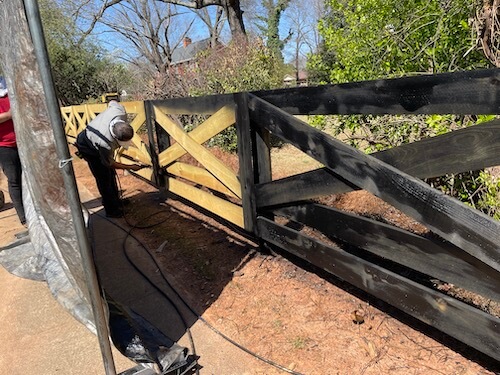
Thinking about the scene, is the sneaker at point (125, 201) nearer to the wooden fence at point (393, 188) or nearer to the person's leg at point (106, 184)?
the person's leg at point (106, 184)

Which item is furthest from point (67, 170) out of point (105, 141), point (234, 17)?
point (234, 17)

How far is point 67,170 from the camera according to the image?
64.1 inches

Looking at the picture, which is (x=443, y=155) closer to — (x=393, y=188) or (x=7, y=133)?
(x=393, y=188)

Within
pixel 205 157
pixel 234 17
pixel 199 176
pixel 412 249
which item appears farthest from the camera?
pixel 234 17

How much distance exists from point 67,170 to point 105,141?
2.84m

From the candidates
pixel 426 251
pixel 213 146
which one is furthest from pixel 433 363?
pixel 213 146

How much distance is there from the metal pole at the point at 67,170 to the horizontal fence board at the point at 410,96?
1512 mm

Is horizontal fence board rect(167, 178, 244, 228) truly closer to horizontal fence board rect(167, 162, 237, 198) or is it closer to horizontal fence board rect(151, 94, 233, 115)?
horizontal fence board rect(167, 162, 237, 198)

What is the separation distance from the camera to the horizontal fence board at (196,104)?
3.18 metres

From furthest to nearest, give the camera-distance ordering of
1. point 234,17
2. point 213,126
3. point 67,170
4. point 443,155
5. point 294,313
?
point 234,17 → point 213,126 → point 294,313 → point 443,155 → point 67,170

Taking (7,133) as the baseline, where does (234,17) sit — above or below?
above

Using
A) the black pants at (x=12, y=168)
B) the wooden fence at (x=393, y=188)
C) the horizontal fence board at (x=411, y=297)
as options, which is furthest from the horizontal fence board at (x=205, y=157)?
the black pants at (x=12, y=168)

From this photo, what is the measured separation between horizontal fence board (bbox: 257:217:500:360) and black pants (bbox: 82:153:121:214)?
9.79ft

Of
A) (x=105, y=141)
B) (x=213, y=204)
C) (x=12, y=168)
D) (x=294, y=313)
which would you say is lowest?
(x=294, y=313)
